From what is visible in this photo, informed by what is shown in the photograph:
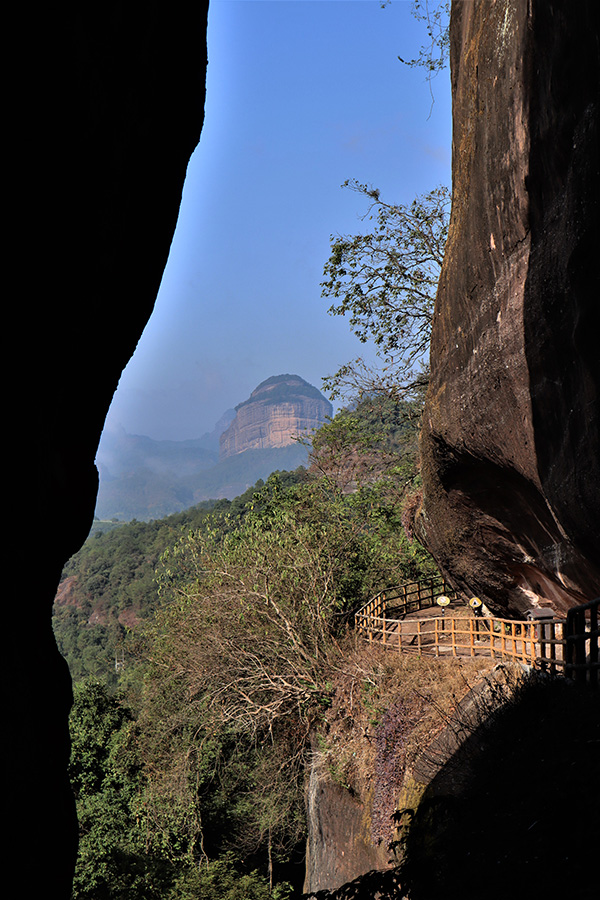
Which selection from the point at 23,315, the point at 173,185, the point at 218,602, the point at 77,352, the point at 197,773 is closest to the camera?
the point at 23,315

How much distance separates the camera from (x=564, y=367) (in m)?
6.59

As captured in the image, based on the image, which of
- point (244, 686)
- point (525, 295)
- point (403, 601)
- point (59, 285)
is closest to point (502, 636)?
point (525, 295)

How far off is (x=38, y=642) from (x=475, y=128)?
7.70m

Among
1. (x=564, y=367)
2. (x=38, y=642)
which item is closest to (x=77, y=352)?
(x=38, y=642)

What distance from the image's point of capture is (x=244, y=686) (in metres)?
18.5

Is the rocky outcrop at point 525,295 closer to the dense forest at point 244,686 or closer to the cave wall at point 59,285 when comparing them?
the cave wall at point 59,285

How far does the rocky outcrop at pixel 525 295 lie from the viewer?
19.1 feet

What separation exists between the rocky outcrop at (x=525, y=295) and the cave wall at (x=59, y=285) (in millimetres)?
3331

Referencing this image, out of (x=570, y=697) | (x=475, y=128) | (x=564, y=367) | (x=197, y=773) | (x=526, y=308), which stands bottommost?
(x=197, y=773)

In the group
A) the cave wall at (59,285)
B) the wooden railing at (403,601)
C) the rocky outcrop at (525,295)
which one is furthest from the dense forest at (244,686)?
the cave wall at (59,285)

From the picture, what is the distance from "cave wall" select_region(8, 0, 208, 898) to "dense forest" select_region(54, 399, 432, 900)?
13938 mm

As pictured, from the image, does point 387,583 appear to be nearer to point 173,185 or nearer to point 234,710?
point 234,710

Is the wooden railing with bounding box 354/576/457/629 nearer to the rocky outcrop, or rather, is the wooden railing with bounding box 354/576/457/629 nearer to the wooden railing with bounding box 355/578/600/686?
the wooden railing with bounding box 355/578/600/686

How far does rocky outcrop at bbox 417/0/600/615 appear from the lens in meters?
5.81
